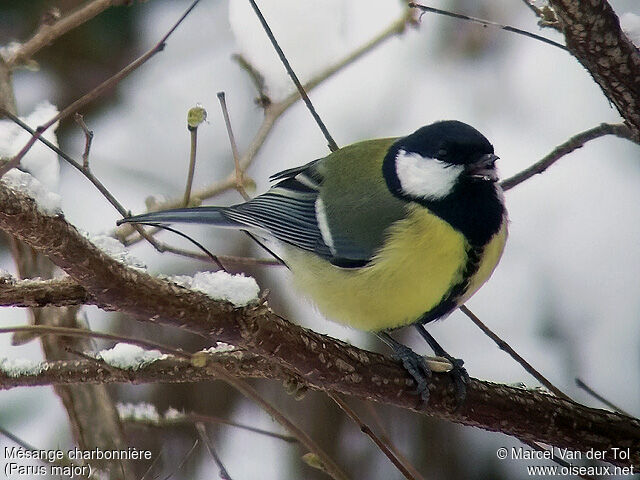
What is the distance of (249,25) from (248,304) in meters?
1.04

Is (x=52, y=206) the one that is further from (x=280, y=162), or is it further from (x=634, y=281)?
(x=634, y=281)

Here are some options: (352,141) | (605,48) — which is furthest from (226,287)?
(352,141)

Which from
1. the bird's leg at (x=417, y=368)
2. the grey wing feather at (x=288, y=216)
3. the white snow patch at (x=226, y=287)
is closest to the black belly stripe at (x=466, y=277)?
the bird's leg at (x=417, y=368)

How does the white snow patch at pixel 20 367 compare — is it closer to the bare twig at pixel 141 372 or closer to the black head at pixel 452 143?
the bare twig at pixel 141 372

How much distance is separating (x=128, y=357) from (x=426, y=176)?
67 cm

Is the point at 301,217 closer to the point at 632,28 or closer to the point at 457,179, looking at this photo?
the point at 457,179

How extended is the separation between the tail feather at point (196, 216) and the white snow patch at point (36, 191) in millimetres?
408

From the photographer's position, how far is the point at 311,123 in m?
2.65

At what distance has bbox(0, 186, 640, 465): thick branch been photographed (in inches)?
36.1

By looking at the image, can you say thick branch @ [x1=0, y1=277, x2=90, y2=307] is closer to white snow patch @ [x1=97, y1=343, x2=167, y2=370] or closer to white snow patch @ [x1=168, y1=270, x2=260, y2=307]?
white snow patch @ [x1=168, y1=270, x2=260, y2=307]

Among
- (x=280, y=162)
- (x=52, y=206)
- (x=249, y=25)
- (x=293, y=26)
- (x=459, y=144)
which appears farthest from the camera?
(x=280, y=162)

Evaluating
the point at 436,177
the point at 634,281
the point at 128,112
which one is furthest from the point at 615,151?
the point at 128,112

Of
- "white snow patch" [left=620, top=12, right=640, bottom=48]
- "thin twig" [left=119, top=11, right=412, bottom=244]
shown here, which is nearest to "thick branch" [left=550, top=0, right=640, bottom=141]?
"white snow patch" [left=620, top=12, right=640, bottom=48]

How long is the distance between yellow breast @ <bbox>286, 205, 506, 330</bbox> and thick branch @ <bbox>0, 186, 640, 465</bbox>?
15cm
